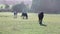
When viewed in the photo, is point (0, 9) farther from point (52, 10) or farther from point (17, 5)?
point (52, 10)

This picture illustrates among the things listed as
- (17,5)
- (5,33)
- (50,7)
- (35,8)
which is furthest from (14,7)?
(5,33)

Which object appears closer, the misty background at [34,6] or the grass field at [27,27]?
the grass field at [27,27]

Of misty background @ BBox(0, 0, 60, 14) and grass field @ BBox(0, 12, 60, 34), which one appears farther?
misty background @ BBox(0, 0, 60, 14)

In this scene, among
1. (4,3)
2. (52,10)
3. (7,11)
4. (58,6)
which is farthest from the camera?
(58,6)

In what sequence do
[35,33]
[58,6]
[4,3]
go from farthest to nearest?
[58,6] < [4,3] < [35,33]

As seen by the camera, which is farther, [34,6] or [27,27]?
[34,6]

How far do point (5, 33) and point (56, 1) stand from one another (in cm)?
2430

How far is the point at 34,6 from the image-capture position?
29.1 metres

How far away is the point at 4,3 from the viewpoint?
25.6 m

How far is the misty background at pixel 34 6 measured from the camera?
2439 centimetres

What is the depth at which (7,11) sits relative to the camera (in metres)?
23.9

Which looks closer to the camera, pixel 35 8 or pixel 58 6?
pixel 35 8

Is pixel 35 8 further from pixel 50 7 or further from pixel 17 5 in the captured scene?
pixel 17 5

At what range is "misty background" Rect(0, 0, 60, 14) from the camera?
24391 millimetres
